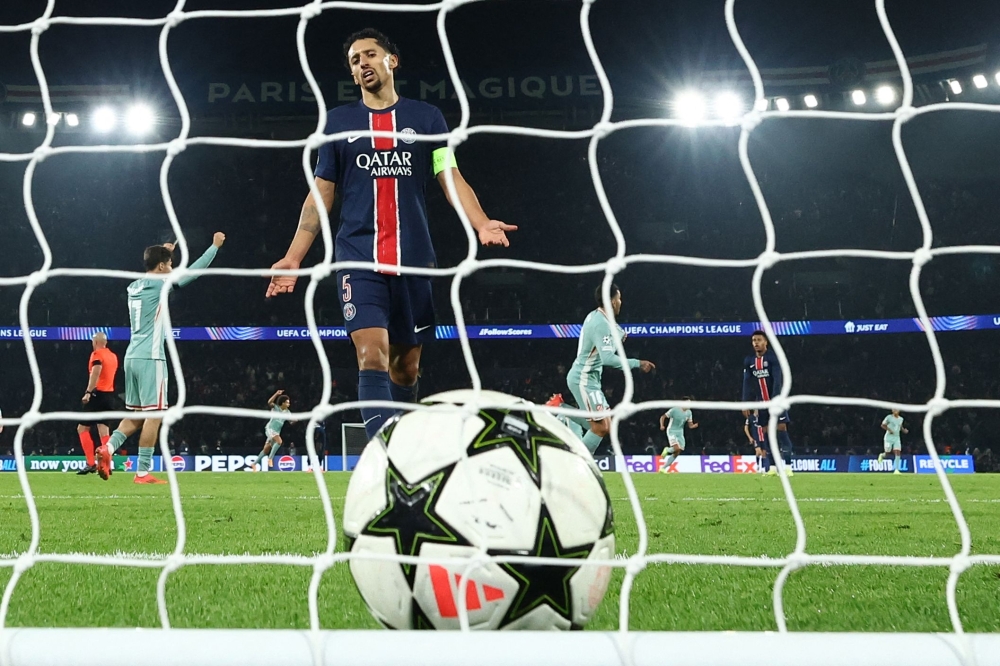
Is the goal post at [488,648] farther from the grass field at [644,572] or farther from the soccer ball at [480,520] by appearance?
the grass field at [644,572]

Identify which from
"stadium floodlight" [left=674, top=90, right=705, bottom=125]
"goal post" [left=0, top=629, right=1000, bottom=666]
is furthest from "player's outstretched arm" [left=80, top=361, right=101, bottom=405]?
"stadium floodlight" [left=674, top=90, right=705, bottom=125]

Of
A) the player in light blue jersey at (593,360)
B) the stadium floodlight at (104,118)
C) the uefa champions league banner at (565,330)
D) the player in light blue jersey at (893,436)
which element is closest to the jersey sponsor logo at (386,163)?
the player in light blue jersey at (593,360)

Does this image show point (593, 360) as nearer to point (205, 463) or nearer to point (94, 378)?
point (94, 378)

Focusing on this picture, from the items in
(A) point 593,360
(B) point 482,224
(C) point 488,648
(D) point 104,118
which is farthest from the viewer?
(D) point 104,118

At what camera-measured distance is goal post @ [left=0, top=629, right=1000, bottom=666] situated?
3.42 ft

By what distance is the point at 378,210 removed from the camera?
12.2 ft

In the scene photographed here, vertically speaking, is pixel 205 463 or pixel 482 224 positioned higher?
pixel 482 224

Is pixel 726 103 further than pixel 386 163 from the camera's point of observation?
Yes

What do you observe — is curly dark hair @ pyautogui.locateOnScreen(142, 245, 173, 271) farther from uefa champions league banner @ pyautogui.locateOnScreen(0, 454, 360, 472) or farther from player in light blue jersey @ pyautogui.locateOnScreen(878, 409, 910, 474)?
player in light blue jersey @ pyautogui.locateOnScreen(878, 409, 910, 474)

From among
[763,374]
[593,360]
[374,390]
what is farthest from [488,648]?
[763,374]

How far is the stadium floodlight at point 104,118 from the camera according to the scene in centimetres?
1866

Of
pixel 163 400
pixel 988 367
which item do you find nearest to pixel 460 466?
pixel 163 400

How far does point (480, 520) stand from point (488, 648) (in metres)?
0.52

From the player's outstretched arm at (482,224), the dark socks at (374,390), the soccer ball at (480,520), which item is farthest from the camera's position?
the dark socks at (374,390)
